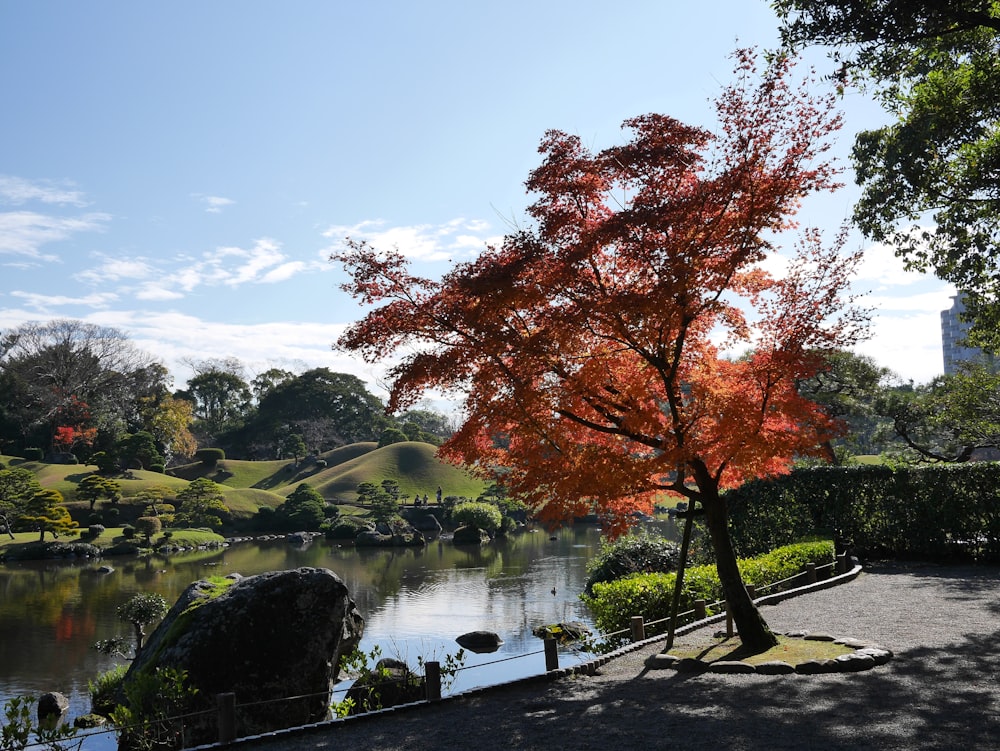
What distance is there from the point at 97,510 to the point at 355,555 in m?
19.6

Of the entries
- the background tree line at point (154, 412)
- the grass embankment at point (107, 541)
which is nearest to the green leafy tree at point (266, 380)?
the background tree line at point (154, 412)

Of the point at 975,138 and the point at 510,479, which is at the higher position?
the point at 975,138

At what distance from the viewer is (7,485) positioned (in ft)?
135

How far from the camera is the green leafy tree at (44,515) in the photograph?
41181mm

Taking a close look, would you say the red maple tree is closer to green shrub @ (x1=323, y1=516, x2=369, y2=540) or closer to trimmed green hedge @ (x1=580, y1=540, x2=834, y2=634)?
trimmed green hedge @ (x1=580, y1=540, x2=834, y2=634)

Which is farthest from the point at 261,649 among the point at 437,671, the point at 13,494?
the point at 13,494

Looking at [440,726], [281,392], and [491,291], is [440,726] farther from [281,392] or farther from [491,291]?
[281,392]

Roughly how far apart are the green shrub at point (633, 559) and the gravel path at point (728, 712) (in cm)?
906

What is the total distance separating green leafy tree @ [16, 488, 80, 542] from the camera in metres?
41.2

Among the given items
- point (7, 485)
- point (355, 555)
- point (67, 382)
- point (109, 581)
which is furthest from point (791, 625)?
point (67, 382)

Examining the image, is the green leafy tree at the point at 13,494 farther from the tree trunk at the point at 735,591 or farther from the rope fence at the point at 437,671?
the tree trunk at the point at 735,591

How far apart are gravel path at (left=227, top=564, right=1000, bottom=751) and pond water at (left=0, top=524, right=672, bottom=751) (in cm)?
110

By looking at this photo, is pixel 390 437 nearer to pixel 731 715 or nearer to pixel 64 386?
pixel 64 386

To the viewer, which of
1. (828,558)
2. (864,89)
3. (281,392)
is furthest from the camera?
(281,392)
